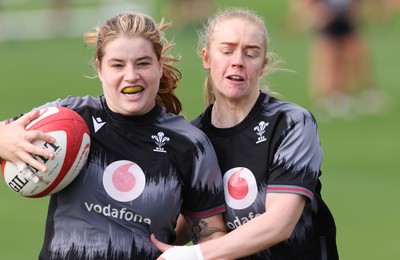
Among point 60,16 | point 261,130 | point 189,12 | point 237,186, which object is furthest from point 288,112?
point 60,16

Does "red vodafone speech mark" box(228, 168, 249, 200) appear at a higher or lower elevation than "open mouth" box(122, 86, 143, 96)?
lower

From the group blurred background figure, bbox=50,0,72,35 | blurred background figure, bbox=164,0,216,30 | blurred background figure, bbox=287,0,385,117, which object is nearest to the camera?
blurred background figure, bbox=287,0,385,117

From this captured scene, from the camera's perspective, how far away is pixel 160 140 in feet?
18.6

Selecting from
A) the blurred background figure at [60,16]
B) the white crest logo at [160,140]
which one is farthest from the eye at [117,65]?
the blurred background figure at [60,16]

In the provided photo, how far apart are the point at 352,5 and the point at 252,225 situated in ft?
46.4

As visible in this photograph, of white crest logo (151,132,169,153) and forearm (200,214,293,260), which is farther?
white crest logo (151,132,169,153)

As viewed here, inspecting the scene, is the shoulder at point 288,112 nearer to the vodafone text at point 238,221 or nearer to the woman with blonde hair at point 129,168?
the woman with blonde hair at point 129,168

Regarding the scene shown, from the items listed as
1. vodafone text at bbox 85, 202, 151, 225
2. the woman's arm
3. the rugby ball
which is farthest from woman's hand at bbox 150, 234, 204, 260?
the rugby ball

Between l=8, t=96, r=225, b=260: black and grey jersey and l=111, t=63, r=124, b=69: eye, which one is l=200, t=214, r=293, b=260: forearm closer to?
l=8, t=96, r=225, b=260: black and grey jersey

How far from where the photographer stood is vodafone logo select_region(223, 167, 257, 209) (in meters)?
5.69

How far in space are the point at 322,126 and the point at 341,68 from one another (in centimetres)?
230

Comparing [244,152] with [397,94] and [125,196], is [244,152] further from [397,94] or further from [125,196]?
[397,94]

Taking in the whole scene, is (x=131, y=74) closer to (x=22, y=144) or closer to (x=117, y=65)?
(x=117, y=65)

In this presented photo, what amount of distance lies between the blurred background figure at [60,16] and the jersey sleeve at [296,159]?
22.5 meters
